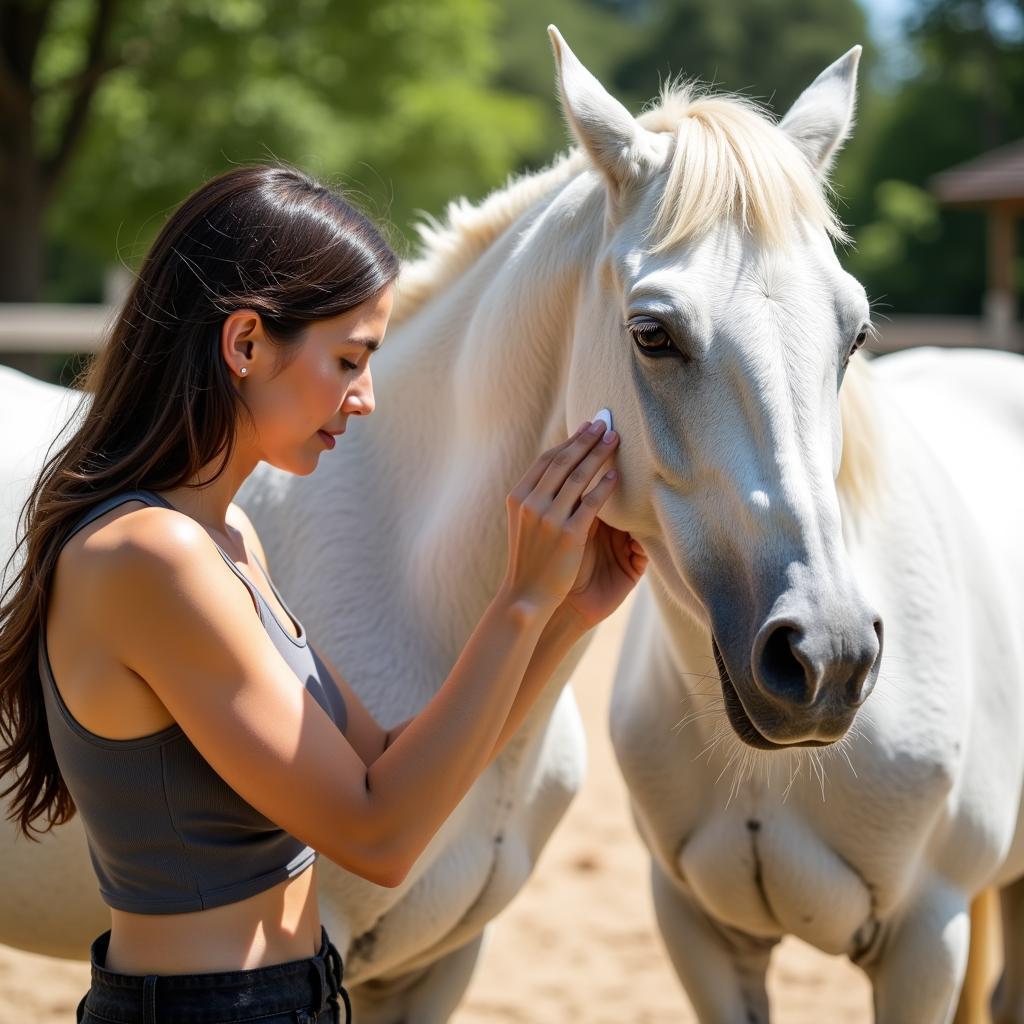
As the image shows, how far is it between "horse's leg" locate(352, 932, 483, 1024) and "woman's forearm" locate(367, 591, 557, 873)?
1076 mm

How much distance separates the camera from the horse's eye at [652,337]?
1767 mm

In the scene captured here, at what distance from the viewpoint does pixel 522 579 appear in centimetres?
164

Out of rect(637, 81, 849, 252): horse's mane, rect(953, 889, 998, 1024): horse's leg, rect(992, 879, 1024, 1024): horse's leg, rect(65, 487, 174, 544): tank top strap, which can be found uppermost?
rect(637, 81, 849, 252): horse's mane

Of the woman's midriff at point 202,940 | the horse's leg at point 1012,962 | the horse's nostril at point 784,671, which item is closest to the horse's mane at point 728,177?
the horse's nostril at point 784,671

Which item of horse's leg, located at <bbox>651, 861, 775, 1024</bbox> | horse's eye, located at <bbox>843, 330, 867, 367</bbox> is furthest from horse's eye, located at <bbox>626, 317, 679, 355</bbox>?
horse's leg, located at <bbox>651, 861, 775, 1024</bbox>

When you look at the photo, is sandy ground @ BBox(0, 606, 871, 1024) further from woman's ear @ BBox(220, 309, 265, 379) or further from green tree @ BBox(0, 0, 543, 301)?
green tree @ BBox(0, 0, 543, 301)

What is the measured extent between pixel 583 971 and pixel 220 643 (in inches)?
125

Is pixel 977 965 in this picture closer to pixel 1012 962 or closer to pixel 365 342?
pixel 1012 962

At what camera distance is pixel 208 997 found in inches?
59.0

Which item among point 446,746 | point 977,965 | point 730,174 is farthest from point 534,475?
point 977,965

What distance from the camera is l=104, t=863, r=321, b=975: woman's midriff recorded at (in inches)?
59.8

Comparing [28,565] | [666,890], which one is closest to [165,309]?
[28,565]

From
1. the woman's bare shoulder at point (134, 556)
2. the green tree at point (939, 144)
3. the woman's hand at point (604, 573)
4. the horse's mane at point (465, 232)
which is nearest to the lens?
the woman's bare shoulder at point (134, 556)

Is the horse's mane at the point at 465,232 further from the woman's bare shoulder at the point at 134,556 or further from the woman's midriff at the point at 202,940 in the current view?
the woman's midriff at the point at 202,940
